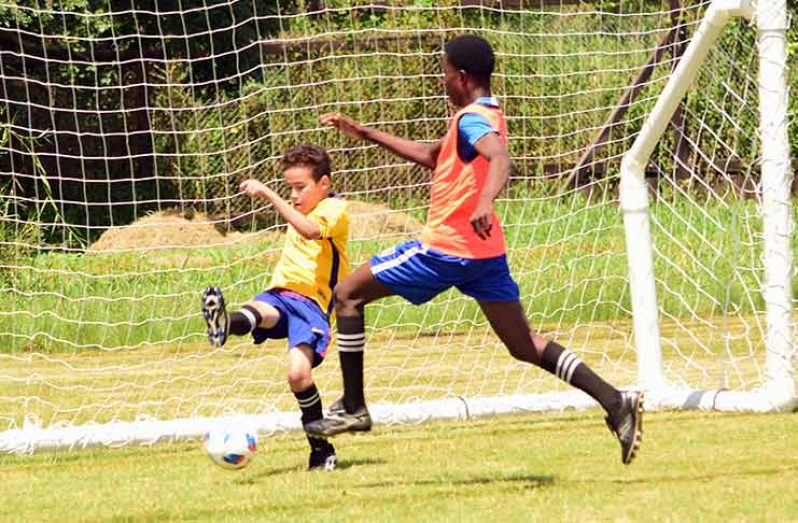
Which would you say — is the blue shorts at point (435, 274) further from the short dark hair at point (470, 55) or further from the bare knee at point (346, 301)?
the short dark hair at point (470, 55)

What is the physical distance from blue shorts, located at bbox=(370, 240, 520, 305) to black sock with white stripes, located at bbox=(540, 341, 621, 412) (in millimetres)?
268

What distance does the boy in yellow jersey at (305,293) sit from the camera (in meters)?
6.95

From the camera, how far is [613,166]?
11.1m

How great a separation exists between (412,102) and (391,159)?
158cm

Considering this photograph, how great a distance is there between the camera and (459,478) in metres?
6.54

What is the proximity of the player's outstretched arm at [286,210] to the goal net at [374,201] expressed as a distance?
1.79m

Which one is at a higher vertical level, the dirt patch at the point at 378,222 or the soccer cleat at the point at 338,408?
the soccer cleat at the point at 338,408

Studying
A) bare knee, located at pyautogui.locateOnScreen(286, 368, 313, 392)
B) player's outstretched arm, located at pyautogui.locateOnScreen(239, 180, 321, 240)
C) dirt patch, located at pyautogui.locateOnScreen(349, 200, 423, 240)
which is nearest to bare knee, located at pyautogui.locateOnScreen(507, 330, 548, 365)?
bare knee, located at pyautogui.locateOnScreen(286, 368, 313, 392)

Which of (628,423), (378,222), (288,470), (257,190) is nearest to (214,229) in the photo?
(378,222)

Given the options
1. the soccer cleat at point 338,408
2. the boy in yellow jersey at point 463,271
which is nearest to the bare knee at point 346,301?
the boy in yellow jersey at point 463,271

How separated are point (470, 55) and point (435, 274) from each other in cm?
84

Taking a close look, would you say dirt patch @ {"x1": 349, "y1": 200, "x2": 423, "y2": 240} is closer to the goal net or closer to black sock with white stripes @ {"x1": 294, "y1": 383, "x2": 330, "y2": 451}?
the goal net

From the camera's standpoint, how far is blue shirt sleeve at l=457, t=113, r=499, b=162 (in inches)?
245

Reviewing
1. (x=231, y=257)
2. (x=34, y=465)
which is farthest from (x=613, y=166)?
(x=34, y=465)
